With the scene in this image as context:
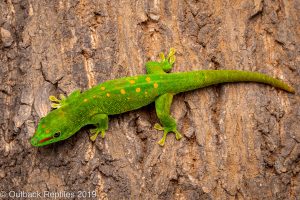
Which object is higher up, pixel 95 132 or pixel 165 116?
pixel 165 116

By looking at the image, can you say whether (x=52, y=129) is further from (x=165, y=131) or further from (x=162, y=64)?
(x=162, y=64)

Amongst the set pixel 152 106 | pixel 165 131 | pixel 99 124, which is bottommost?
pixel 165 131

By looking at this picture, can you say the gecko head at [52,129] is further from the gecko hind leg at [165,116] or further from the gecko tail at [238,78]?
the gecko tail at [238,78]

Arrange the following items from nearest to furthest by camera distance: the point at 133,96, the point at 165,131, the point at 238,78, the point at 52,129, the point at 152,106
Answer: the point at 52,129
the point at 165,131
the point at 133,96
the point at 238,78
the point at 152,106

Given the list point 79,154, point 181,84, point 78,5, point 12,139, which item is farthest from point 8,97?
point 181,84

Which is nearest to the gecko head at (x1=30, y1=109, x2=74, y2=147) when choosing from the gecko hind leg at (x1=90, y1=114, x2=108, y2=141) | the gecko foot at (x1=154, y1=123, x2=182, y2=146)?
the gecko hind leg at (x1=90, y1=114, x2=108, y2=141)

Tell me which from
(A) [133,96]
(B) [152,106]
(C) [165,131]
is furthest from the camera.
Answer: (B) [152,106]

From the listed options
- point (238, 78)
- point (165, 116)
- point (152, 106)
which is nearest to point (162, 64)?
point (152, 106)
